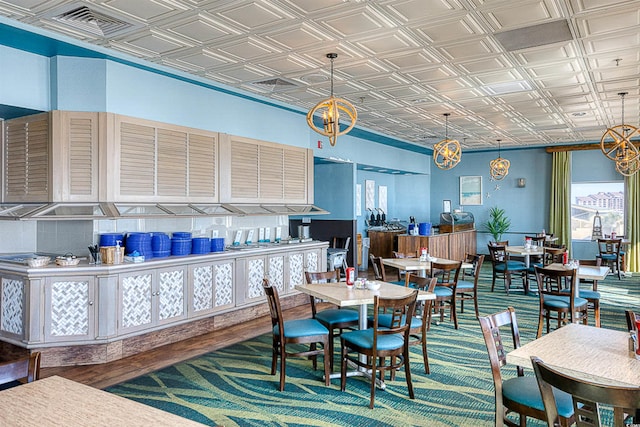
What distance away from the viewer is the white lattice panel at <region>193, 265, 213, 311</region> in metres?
5.71

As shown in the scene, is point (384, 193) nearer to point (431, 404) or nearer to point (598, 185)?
point (598, 185)

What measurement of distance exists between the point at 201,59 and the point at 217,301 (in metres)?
3.03

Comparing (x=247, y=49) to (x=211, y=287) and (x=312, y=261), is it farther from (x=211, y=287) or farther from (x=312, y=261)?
(x=312, y=261)

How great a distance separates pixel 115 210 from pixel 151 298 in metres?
1.07

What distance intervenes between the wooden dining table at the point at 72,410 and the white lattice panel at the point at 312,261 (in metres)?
5.60

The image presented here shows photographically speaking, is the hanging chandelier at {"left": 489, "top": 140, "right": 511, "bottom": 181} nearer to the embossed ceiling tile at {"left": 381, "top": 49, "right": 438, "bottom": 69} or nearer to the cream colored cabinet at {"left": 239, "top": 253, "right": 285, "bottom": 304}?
the embossed ceiling tile at {"left": 381, "top": 49, "right": 438, "bottom": 69}

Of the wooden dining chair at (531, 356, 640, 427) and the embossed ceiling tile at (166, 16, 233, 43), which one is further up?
the embossed ceiling tile at (166, 16, 233, 43)

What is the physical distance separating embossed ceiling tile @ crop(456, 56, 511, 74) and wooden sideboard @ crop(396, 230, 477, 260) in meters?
4.76

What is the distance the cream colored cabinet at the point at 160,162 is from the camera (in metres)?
5.26

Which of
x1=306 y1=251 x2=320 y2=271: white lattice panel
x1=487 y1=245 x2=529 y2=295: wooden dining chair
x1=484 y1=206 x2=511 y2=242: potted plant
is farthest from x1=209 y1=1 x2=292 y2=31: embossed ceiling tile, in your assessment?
x1=484 y1=206 x2=511 y2=242: potted plant

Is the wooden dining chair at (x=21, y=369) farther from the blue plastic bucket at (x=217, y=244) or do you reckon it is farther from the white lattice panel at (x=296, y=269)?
the white lattice panel at (x=296, y=269)

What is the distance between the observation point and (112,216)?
4879mm

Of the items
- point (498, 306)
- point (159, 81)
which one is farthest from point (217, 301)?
point (498, 306)

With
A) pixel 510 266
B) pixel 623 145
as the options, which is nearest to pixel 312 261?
pixel 510 266
